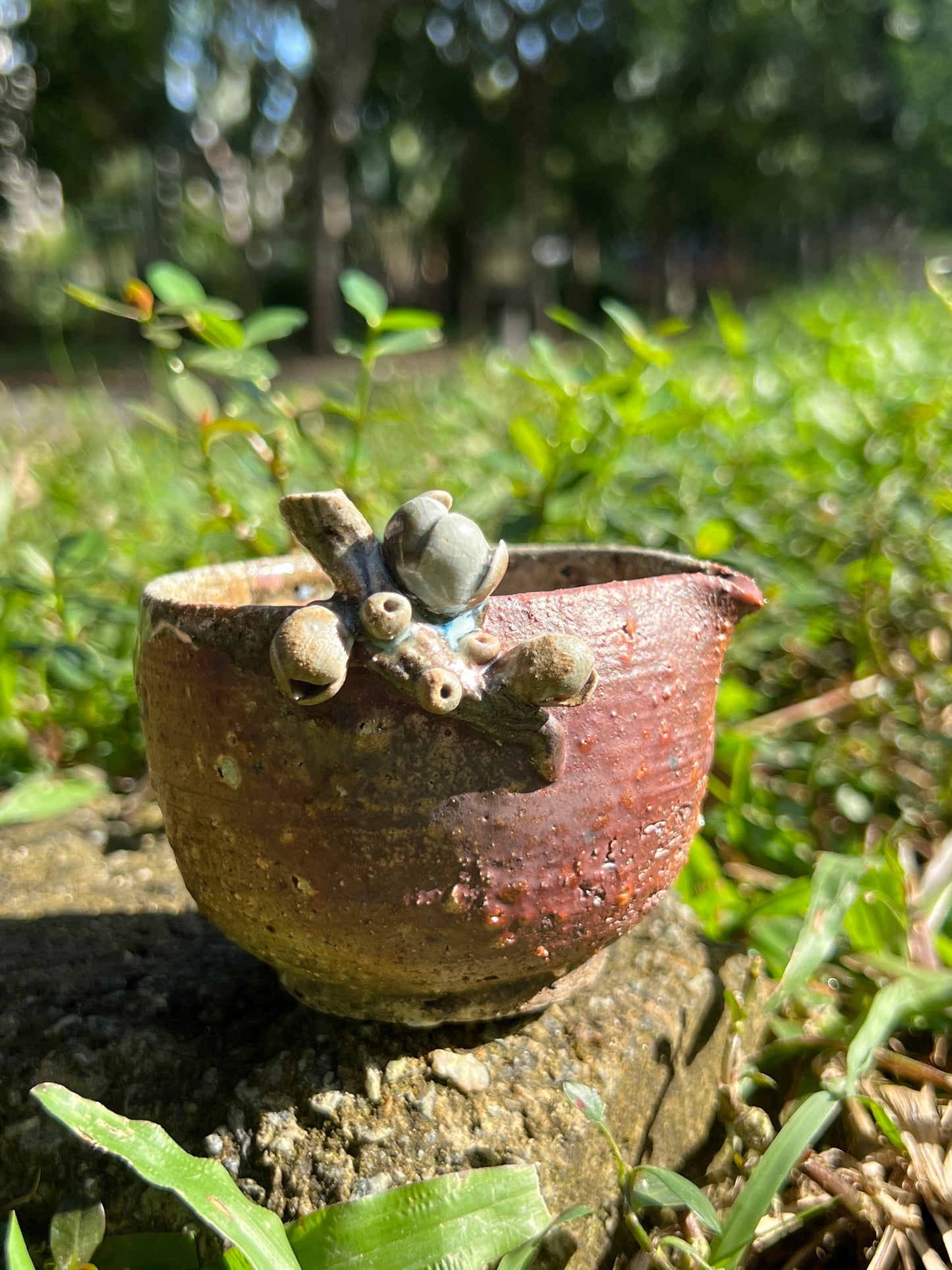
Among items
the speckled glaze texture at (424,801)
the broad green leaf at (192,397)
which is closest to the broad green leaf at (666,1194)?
the speckled glaze texture at (424,801)

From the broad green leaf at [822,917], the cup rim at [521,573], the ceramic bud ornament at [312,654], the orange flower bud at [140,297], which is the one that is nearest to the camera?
the ceramic bud ornament at [312,654]

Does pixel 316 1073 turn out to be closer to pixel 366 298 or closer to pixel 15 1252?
pixel 15 1252

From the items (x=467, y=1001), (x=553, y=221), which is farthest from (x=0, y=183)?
(x=467, y=1001)

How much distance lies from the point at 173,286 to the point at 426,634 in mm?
1024

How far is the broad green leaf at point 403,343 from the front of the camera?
1.71 metres

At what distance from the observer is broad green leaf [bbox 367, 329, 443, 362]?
171cm

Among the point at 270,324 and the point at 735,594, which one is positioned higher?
Answer: the point at 270,324

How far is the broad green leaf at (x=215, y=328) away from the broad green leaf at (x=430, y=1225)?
1.24 metres

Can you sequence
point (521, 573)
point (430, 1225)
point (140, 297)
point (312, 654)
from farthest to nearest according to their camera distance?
point (140, 297)
point (521, 573)
point (430, 1225)
point (312, 654)

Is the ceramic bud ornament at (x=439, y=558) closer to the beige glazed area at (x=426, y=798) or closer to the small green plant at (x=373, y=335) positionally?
the beige glazed area at (x=426, y=798)

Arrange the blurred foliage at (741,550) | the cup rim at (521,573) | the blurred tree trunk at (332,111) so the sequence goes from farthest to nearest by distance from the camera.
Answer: the blurred tree trunk at (332,111), the blurred foliage at (741,550), the cup rim at (521,573)

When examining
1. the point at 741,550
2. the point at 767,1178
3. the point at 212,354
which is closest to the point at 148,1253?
the point at 767,1178

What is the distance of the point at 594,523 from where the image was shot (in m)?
2.06

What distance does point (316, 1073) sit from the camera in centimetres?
117
